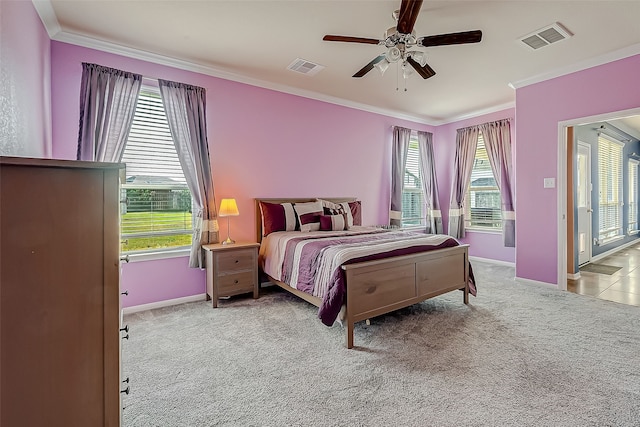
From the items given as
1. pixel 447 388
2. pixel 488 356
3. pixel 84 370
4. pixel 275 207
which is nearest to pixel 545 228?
pixel 488 356

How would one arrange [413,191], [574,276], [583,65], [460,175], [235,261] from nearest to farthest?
[235,261], [583,65], [574,276], [460,175], [413,191]

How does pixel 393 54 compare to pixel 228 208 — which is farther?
pixel 228 208

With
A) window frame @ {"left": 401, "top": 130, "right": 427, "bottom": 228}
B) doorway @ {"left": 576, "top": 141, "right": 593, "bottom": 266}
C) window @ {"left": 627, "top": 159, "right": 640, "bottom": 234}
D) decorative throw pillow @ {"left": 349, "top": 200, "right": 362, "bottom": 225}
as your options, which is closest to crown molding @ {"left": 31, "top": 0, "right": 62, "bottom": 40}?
decorative throw pillow @ {"left": 349, "top": 200, "right": 362, "bottom": 225}

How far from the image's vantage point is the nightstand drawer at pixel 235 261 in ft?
10.9

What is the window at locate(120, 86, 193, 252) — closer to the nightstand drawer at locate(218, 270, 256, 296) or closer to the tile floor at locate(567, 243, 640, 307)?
the nightstand drawer at locate(218, 270, 256, 296)

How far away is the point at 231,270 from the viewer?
11.1ft

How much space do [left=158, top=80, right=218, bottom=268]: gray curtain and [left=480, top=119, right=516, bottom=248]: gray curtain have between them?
14.9 feet

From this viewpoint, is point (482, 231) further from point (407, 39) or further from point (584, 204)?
point (407, 39)

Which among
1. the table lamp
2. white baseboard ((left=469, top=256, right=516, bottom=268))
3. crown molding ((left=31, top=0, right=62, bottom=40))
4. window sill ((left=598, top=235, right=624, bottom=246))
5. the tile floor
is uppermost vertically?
crown molding ((left=31, top=0, right=62, bottom=40))

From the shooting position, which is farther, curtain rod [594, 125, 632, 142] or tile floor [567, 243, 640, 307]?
A: curtain rod [594, 125, 632, 142]

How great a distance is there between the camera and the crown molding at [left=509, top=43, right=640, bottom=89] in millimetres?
3193

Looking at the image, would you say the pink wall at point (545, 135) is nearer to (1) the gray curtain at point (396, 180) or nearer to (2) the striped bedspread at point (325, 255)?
(2) the striped bedspread at point (325, 255)

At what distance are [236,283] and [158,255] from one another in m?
0.90

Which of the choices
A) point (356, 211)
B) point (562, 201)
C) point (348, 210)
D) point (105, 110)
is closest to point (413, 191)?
point (356, 211)
